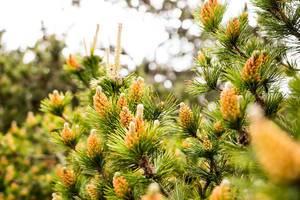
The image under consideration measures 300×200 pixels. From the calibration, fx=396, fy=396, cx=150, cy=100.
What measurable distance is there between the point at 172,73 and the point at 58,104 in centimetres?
501

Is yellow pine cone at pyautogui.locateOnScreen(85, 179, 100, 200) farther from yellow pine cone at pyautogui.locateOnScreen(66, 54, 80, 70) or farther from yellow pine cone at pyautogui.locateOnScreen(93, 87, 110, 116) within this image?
yellow pine cone at pyautogui.locateOnScreen(66, 54, 80, 70)

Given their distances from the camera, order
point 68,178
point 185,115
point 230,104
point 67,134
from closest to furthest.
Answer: point 230,104 → point 185,115 → point 68,178 → point 67,134

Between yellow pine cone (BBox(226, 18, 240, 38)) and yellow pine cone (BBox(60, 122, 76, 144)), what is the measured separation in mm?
658

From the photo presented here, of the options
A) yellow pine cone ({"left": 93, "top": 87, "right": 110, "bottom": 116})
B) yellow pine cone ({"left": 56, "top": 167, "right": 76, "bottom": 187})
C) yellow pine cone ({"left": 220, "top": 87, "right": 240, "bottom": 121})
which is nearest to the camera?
yellow pine cone ({"left": 220, "top": 87, "right": 240, "bottom": 121})

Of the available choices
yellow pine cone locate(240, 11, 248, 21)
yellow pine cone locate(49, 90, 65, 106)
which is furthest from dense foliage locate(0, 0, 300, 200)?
yellow pine cone locate(49, 90, 65, 106)

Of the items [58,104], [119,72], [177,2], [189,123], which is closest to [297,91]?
[189,123]

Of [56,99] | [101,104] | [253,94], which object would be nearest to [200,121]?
[253,94]

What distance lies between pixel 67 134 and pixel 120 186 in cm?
45

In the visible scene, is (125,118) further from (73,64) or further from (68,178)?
(73,64)

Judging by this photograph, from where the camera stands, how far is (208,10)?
1391mm

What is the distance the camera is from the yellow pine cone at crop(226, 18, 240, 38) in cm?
134

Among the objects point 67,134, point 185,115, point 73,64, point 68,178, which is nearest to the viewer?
point 185,115

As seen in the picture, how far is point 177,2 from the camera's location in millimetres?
6242

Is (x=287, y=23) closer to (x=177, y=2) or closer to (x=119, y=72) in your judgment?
(x=119, y=72)
